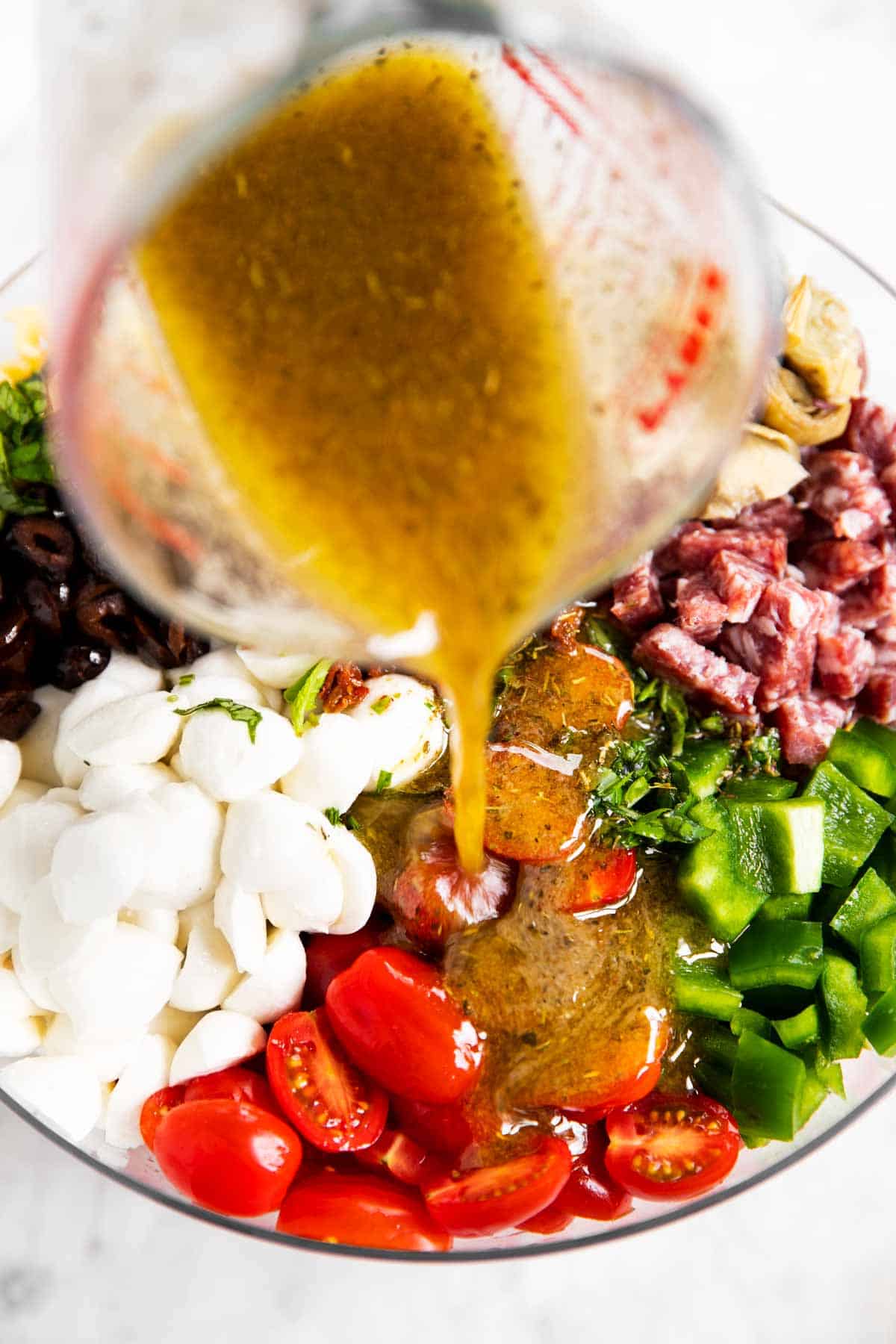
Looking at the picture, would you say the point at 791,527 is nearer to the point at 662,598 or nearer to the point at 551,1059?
the point at 662,598

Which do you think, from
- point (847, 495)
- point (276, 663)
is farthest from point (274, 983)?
point (847, 495)

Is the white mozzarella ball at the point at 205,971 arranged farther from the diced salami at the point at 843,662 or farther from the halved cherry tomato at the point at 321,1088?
the diced salami at the point at 843,662

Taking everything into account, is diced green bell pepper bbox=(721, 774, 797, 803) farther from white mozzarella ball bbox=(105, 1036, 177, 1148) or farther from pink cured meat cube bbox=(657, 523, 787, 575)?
white mozzarella ball bbox=(105, 1036, 177, 1148)

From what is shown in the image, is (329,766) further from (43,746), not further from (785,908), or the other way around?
(785,908)

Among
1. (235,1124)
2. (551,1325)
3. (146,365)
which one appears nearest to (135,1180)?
(235,1124)

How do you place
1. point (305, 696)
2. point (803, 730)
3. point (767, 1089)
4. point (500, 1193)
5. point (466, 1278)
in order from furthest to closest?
point (803, 730)
point (466, 1278)
point (305, 696)
point (767, 1089)
point (500, 1193)

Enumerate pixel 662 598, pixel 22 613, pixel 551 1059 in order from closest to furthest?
pixel 551 1059 < pixel 22 613 < pixel 662 598
